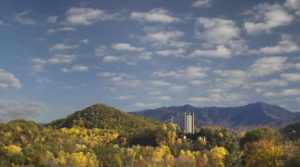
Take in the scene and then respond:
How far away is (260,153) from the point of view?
122 metres

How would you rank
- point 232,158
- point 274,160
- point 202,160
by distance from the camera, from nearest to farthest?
1. point 274,160
2. point 232,158
3. point 202,160

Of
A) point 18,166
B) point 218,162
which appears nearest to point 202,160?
point 218,162

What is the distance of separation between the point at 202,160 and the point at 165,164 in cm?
1415

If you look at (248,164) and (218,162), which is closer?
(248,164)

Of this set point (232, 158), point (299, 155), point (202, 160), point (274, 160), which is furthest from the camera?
point (202, 160)

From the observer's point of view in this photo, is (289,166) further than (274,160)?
No

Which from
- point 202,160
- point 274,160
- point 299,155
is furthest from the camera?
point 202,160

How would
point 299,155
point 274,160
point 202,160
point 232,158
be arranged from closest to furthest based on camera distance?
1. point 299,155
2. point 274,160
3. point 232,158
4. point 202,160

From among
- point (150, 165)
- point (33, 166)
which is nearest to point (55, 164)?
point (33, 166)

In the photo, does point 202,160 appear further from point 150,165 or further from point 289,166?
point 289,166

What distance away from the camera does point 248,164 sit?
122000mm

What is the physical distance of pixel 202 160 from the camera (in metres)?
198

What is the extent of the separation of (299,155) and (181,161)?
287 feet

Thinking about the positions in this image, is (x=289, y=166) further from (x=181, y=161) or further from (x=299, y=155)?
(x=181, y=161)
